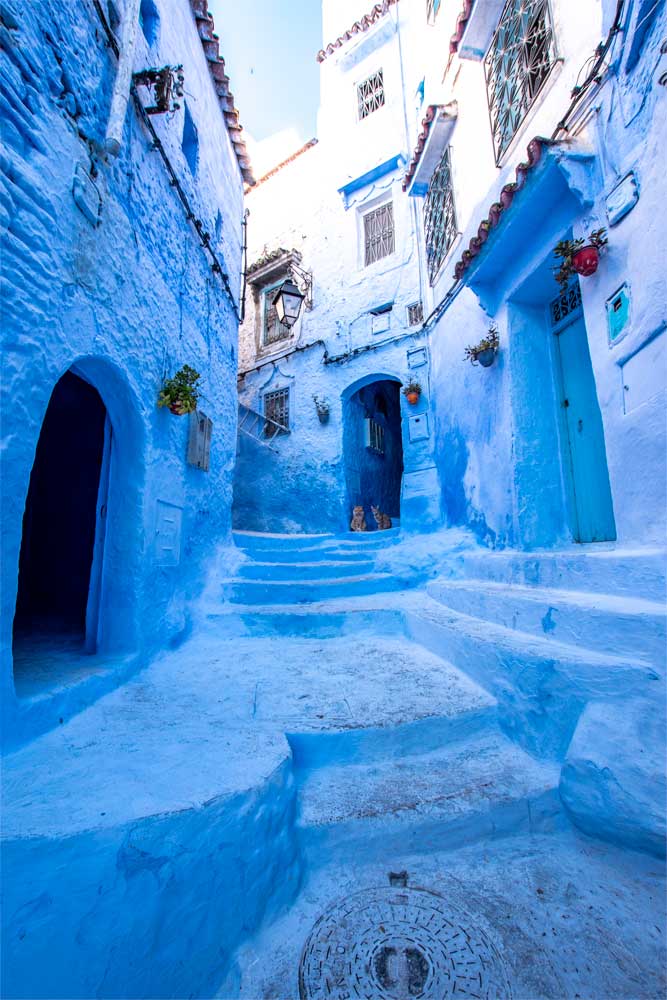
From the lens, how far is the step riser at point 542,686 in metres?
2.19

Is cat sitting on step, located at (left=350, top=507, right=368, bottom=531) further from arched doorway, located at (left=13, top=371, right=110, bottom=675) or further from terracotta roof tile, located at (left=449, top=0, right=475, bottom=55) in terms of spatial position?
terracotta roof tile, located at (left=449, top=0, right=475, bottom=55)

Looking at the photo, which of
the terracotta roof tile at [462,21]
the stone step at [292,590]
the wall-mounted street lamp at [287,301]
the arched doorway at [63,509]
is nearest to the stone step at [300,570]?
the stone step at [292,590]

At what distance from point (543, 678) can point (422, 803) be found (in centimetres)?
94

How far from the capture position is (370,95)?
11.5 m

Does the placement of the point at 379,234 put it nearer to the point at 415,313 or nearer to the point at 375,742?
the point at 415,313

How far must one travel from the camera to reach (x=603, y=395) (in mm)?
3207

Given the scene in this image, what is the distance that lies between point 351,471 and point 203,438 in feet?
16.6

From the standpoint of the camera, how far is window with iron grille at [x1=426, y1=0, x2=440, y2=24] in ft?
23.7

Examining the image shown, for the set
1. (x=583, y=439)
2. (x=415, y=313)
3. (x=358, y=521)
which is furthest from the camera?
(x=358, y=521)

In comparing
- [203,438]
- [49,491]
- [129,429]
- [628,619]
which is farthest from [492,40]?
[49,491]

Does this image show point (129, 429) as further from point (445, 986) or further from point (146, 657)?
point (445, 986)

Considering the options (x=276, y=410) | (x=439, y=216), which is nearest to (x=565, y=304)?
(x=439, y=216)

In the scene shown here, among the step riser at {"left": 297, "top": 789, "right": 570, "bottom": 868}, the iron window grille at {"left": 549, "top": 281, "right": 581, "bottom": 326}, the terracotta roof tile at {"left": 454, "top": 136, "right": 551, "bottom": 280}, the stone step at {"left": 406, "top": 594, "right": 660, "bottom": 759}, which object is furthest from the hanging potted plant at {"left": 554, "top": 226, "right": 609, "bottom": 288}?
the step riser at {"left": 297, "top": 789, "right": 570, "bottom": 868}

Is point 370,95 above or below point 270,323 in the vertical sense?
above
